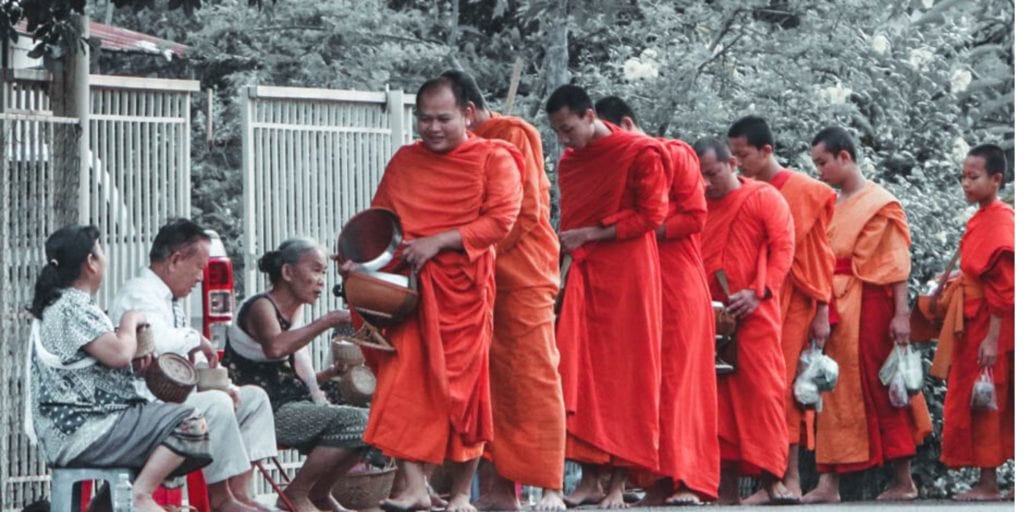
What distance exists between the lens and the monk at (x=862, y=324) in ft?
38.3

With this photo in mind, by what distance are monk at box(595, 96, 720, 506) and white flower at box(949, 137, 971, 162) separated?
4.37m

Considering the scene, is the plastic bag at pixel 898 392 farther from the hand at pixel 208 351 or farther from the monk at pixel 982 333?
the hand at pixel 208 351

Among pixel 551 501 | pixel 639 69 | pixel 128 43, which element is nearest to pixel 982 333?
pixel 551 501

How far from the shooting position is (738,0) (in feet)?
49.1

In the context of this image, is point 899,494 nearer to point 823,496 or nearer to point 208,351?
point 823,496

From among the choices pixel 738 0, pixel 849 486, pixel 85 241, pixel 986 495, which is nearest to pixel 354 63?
pixel 738 0

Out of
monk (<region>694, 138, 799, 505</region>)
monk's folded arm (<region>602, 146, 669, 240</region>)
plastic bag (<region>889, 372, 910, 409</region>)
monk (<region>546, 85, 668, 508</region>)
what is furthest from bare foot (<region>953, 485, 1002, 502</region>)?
monk's folded arm (<region>602, 146, 669, 240</region>)

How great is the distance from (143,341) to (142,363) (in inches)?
3.8

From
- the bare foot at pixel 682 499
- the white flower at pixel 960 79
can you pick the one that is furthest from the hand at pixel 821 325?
the white flower at pixel 960 79

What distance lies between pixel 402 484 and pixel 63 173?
2.36 metres

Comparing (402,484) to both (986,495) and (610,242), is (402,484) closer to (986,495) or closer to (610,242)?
(610,242)

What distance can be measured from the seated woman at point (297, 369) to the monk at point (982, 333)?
3443 millimetres

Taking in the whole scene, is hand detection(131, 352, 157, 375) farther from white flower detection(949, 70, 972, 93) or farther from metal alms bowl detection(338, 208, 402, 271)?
white flower detection(949, 70, 972, 93)

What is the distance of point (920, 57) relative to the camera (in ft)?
49.3
